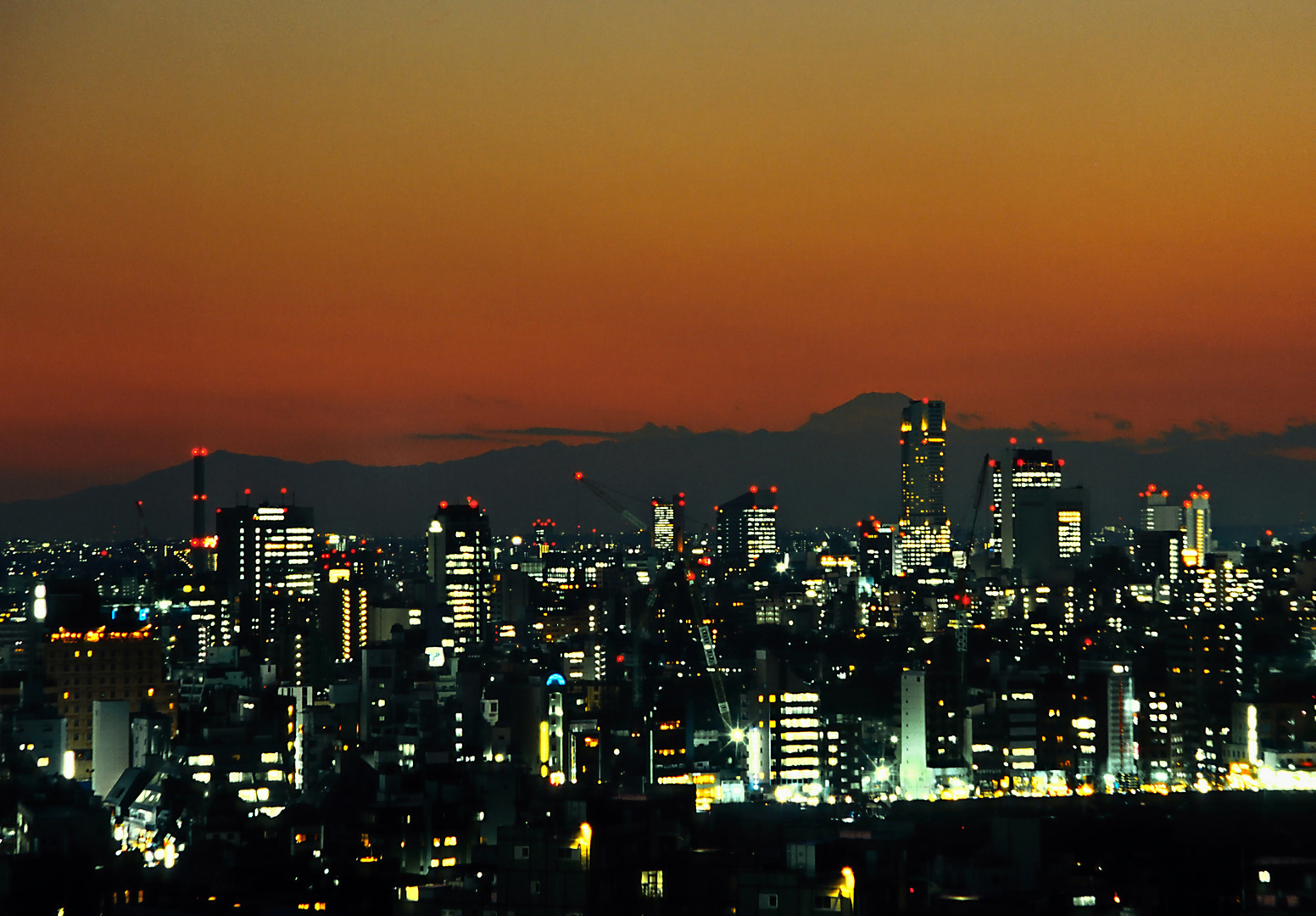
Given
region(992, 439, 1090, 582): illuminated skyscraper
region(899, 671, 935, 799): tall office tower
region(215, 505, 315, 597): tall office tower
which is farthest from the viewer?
region(992, 439, 1090, 582): illuminated skyscraper

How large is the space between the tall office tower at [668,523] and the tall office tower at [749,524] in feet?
6.65

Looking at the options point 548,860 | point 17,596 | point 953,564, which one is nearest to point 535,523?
point 953,564

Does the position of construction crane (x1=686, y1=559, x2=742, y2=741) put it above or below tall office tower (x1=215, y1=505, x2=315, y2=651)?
below

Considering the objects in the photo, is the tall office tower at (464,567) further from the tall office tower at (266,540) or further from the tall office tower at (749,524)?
the tall office tower at (749,524)

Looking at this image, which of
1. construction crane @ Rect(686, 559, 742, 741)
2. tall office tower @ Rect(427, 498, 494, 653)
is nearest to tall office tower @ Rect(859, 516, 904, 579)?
construction crane @ Rect(686, 559, 742, 741)

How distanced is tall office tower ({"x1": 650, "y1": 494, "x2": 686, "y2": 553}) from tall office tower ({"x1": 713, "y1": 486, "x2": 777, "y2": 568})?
2.03m

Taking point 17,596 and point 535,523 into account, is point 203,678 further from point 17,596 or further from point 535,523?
point 535,523

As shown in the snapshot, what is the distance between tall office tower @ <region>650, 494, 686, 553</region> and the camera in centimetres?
3714

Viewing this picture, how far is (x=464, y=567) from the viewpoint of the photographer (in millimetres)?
27734

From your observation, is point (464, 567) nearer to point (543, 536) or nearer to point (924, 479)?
point (543, 536)

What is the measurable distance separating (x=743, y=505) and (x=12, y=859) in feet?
113

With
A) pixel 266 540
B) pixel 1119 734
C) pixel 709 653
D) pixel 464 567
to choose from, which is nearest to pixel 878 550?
pixel 464 567

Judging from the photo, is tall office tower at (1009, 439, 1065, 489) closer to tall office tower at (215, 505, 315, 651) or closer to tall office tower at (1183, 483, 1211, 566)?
tall office tower at (1183, 483, 1211, 566)

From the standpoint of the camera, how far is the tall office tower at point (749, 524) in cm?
4088
